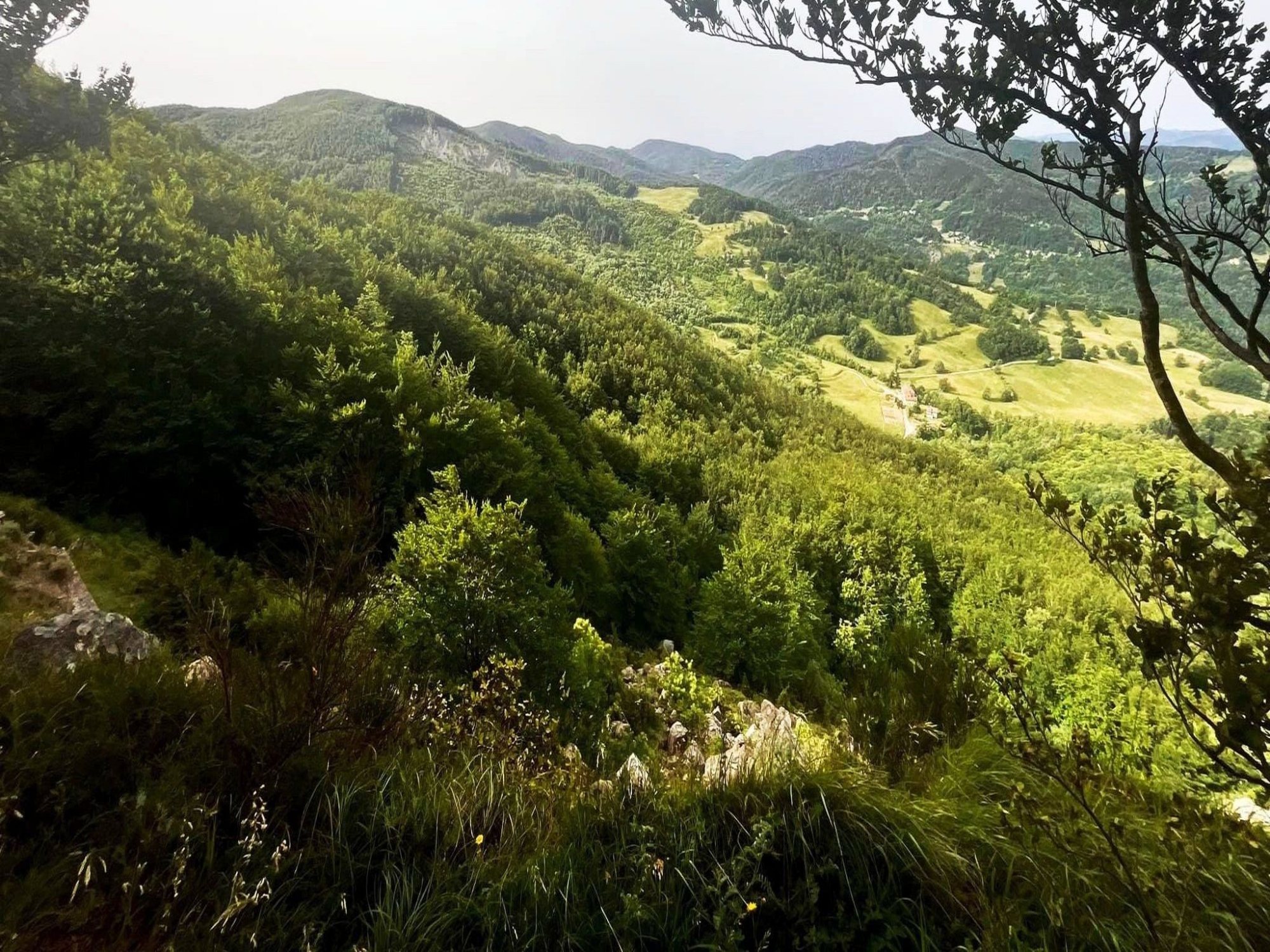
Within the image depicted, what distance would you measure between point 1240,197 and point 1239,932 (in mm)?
4919

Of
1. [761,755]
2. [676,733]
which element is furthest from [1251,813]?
[676,733]

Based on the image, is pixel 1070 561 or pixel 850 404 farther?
pixel 850 404

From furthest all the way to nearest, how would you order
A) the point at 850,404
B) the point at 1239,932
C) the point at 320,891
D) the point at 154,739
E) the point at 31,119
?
the point at 850,404 < the point at 31,119 < the point at 154,739 < the point at 320,891 < the point at 1239,932

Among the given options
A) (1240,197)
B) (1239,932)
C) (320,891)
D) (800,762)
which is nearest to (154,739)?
(320,891)

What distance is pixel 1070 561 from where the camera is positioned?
142 feet

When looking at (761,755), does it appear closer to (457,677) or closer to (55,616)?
(457,677)

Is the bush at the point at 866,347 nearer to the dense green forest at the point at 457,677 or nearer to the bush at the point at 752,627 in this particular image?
the dense green forest at the point at 457,677

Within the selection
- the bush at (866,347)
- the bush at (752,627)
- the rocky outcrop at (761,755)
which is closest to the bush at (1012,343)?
the bush at (866,347)

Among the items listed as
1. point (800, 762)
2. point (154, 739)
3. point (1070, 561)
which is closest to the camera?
point (154, 739)

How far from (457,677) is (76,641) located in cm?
589

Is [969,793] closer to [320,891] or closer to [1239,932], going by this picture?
[1239,932]

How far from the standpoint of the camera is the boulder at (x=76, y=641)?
15.6 ft

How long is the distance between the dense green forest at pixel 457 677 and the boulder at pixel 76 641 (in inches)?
8.1

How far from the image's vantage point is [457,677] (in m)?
11.0
